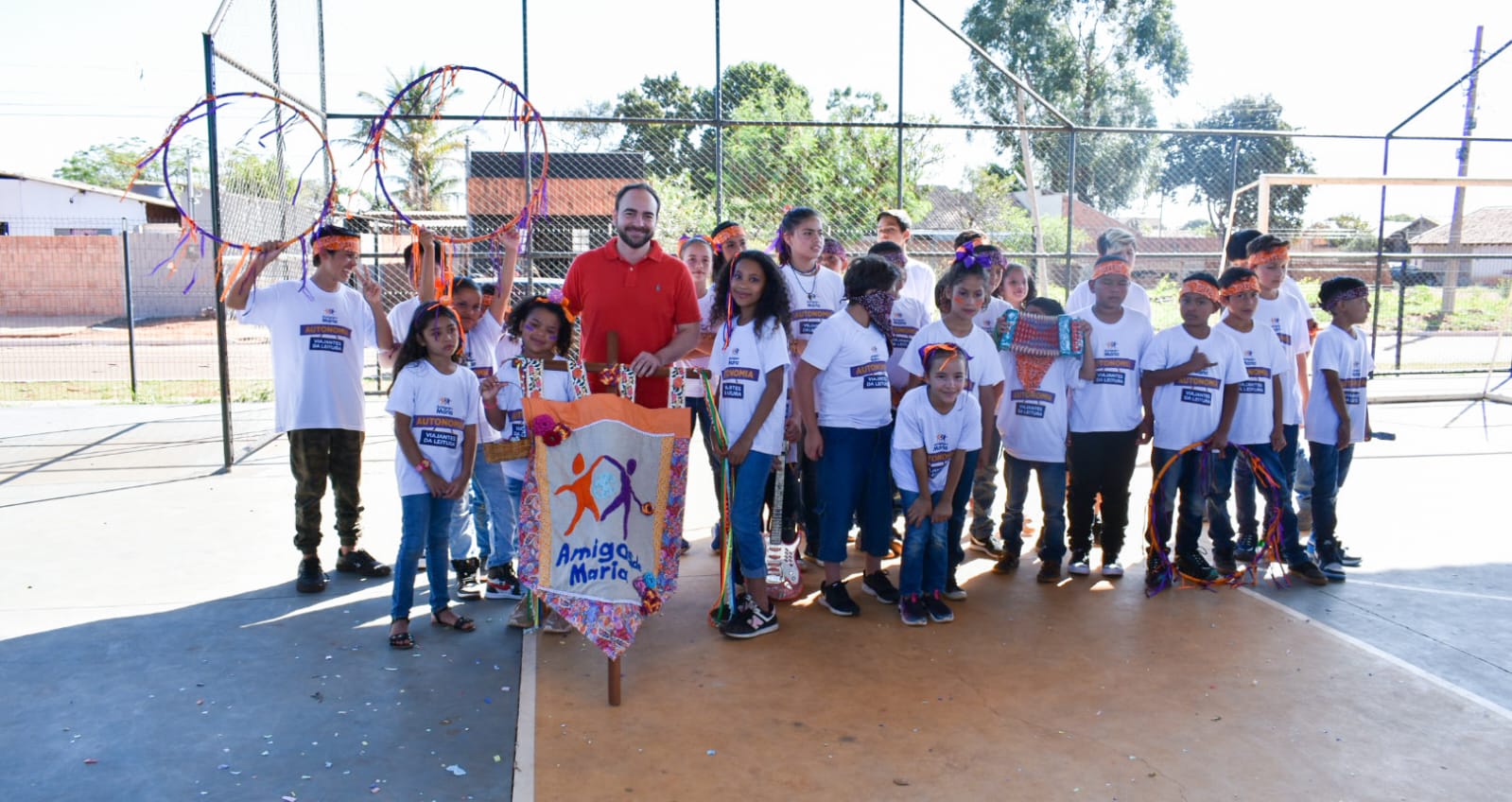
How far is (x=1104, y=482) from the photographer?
5453 mm

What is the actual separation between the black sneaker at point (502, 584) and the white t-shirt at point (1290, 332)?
4376mm

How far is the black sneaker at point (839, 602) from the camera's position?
4.92m

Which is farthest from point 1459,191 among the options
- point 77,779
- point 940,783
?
point 77,779

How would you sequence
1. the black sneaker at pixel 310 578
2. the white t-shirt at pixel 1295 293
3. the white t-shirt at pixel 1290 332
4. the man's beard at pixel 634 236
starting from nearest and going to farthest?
1. the man's beard at pixel 634 236
2. the black sneaker at pixel 310 578
3. the white t-shirt at pixel 1290 332
4. the white t-shirt at pixel 1295 293

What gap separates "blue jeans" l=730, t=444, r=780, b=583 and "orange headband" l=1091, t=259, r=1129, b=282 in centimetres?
221

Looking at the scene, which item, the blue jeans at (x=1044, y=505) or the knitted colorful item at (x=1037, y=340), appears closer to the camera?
the knitted colorful item at (x=1037, y=340)

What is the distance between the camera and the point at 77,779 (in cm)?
324

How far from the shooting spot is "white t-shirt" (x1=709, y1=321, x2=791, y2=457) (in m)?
4.54

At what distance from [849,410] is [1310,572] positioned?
9.04ft

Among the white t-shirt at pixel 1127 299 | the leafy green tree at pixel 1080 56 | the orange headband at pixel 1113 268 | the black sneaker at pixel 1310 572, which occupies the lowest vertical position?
the black sneaker at pixel 1310 572

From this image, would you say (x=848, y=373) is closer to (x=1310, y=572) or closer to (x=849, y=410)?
(x=849, y=410)

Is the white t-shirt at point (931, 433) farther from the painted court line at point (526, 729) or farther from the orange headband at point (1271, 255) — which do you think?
the orange headband at point (1271, 255)

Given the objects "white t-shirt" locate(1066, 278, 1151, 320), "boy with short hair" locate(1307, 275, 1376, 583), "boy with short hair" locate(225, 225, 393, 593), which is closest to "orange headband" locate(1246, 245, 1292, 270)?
"boy with short hair" locate(1307, 275, 1376, 583)

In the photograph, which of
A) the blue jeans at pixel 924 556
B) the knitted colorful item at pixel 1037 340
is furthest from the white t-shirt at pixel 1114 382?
the blue jeans at pixel 924 556
